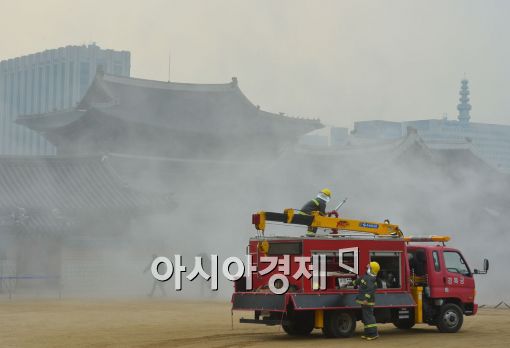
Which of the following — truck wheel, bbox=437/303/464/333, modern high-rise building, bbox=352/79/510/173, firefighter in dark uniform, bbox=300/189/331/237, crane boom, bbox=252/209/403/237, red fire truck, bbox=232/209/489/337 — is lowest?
truck wheel, bbox=437/303/464/333

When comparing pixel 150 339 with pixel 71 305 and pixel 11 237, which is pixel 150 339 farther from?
pixel 11 237

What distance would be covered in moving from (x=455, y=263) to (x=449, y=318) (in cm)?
128

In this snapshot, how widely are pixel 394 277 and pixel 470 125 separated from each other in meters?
174

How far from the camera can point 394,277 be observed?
64.1 feet

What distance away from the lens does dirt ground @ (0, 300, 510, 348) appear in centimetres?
1759

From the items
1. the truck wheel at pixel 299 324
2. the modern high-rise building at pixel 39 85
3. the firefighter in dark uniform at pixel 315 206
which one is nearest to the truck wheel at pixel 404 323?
the truck wheel at pixel 299 324

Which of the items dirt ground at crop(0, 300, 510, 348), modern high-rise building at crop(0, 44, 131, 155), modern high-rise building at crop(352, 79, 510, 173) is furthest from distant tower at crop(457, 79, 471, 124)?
dirt ground at crop(0, 300, 510, 348)

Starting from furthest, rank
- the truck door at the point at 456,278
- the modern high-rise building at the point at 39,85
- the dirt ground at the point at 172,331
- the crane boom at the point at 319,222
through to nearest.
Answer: the modern high-rise building at the point at 39,85 < the truck door at the point at 456,278 < the crane boom at the point at 319,222 < the dirt ground at the point at 172,331

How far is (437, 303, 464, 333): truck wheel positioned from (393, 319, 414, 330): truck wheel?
630 mm

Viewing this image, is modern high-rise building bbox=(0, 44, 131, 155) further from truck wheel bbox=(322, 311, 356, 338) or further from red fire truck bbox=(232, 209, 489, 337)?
truck wheel bbox=(322, 311, 356, 338)

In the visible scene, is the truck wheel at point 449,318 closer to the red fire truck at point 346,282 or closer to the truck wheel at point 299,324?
the red fire truck at point 346,282

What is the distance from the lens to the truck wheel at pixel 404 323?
65.5 ft

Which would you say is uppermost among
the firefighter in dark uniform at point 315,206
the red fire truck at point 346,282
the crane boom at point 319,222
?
the firefighter in dark uniform at point 315,206

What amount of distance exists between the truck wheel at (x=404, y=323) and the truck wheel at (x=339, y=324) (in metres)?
1.45
